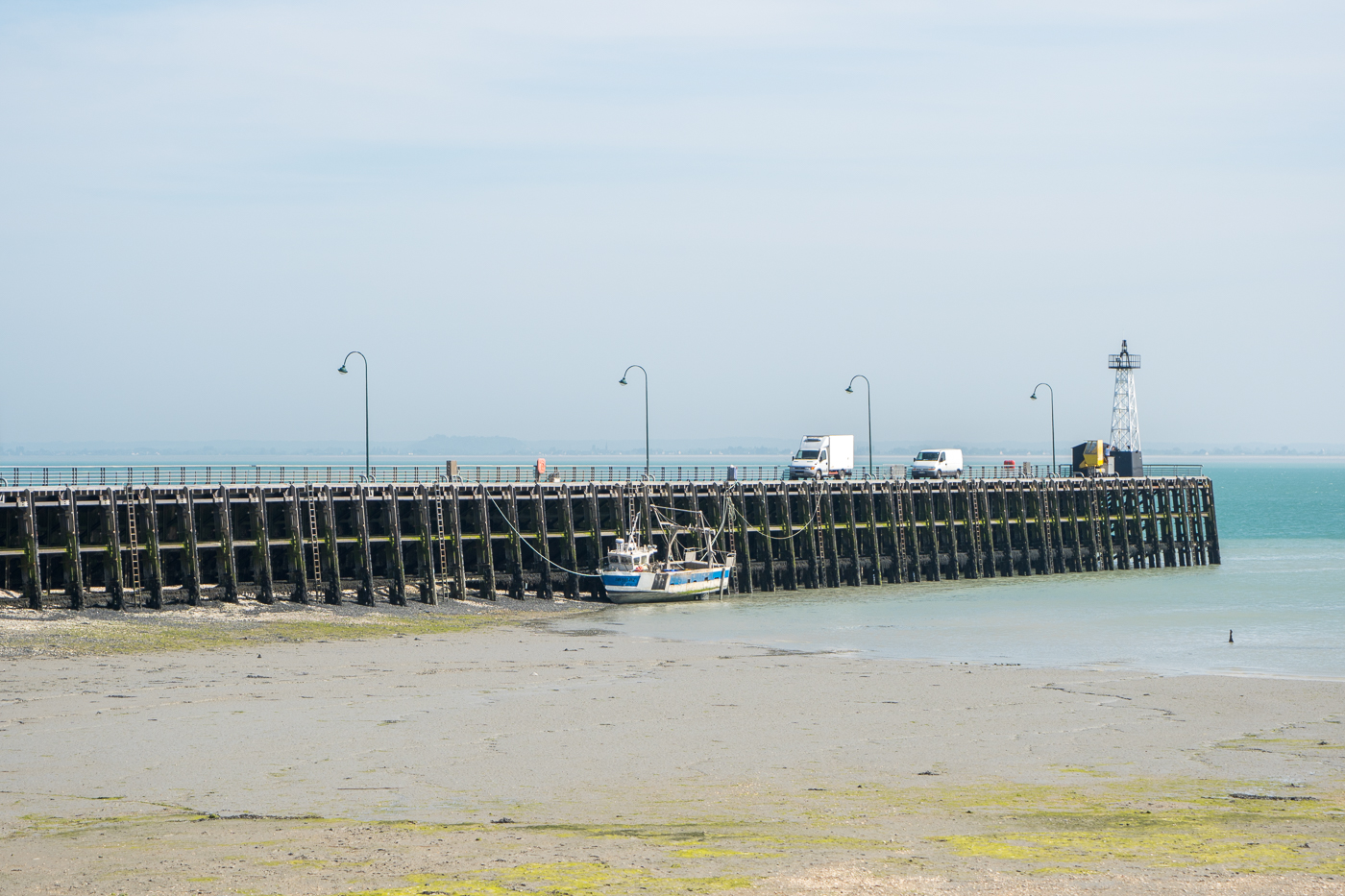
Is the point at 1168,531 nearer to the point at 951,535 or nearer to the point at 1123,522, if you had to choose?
the point at 1123,522

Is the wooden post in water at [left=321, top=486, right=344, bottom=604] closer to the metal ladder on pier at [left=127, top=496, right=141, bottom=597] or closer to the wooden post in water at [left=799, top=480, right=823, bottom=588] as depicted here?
the metal ladder on pier at [left=127, top=496, right=141, bottom=597]

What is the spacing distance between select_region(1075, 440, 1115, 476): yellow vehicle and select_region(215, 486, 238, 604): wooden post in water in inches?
2495

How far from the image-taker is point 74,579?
48094 millimetres

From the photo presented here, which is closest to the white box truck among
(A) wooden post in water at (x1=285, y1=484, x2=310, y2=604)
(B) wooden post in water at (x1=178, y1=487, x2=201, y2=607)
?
(A) wooden post in water at (x1=285, y1=484, x2=310, y2=604)

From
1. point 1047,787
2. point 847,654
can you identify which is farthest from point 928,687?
point 1047,787

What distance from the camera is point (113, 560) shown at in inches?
1921

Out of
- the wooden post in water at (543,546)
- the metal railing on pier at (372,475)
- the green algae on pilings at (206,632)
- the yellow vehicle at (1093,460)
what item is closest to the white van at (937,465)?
the metal railing on pier at (372,475)

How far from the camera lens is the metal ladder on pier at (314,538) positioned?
54.4 meters

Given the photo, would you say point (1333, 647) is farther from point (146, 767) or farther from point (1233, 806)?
point (146, 767)

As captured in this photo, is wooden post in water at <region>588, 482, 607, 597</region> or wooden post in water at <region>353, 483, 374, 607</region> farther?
wooden post in water at <region>588, 482, 607, 597</region>

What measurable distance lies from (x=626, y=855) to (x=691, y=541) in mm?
51338

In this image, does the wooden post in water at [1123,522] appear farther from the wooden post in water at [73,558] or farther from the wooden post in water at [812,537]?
the wooden post in water at [73,558]

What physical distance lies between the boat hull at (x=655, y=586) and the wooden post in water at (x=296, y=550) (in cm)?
1385

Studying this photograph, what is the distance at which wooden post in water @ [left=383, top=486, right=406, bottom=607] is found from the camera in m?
55.5
